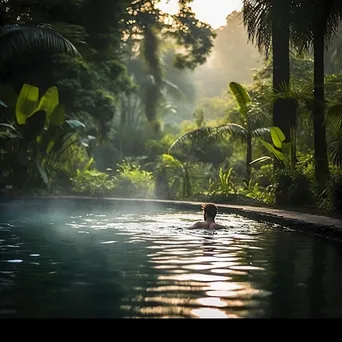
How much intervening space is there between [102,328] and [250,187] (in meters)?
15.8

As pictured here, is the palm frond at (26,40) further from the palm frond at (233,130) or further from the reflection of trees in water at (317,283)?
the reflection of trees in water at (317,283)

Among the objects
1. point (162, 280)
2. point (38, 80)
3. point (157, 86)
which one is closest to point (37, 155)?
point (38, 80)

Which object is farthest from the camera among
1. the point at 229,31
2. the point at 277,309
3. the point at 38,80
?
the point at 229,31

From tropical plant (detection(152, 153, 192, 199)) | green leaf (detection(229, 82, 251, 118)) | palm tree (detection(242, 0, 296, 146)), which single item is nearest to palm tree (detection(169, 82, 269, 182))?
green leaf (detection(229, 82, 251, 118))

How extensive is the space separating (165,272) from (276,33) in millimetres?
11416

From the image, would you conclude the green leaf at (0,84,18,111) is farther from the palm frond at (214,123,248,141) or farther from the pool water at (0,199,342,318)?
the pool water at (0,199,342,318)

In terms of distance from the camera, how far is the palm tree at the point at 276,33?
1398cm

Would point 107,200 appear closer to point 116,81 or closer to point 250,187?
point 250,187

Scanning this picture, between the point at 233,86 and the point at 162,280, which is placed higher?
the point at 233,86

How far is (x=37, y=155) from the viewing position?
21703 mm

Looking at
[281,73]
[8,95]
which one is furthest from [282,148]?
[8,95]

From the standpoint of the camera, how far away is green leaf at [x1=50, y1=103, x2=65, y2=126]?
2084 cm

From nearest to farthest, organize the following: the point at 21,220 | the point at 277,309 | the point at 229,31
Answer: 1. the point at 277,309
2. the point at 21,220
3. the point at 229,31

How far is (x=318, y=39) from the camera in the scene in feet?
48.1
